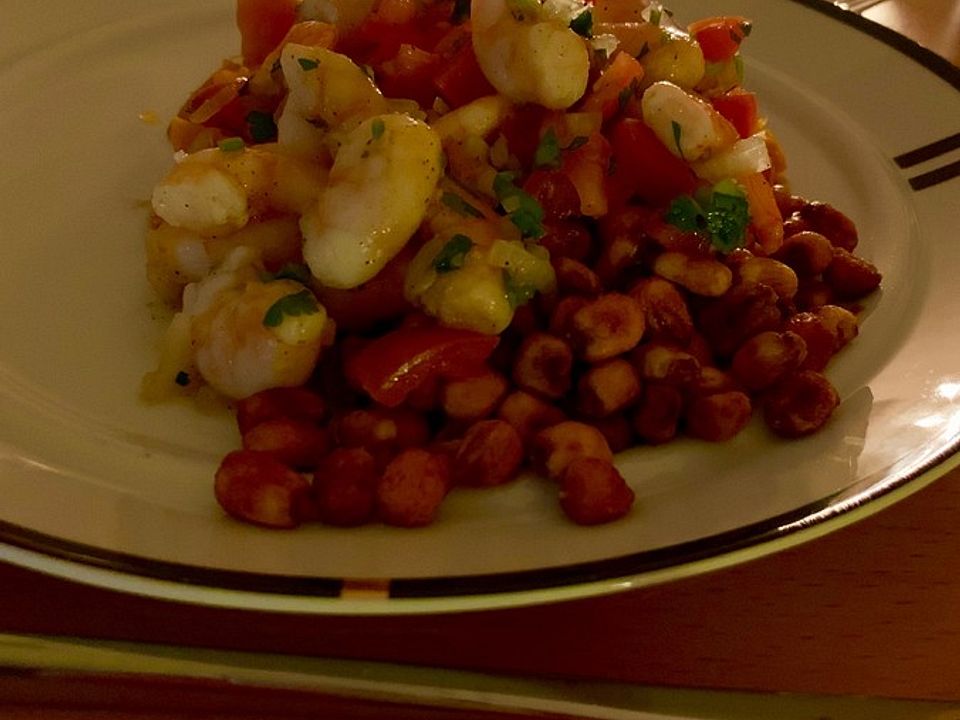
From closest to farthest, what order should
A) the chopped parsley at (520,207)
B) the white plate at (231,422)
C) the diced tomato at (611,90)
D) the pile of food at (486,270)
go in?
1. the white plate at (231,422)
2. the pile of food at (486,270)
3. the chopped parsley at (520,207)
4. the diced tomato at (611,90)

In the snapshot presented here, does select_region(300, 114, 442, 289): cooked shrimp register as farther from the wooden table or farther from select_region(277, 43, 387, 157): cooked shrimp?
the wooden table

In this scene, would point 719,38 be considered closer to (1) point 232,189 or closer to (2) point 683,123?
(2) point 683,123

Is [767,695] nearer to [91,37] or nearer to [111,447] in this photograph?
[111,447]

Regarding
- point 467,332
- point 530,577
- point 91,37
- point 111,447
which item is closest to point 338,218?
point 467,332

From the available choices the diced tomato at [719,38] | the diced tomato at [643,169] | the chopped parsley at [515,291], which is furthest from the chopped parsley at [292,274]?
the diced tomato at [719,38]

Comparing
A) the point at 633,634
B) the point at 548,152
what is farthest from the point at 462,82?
the point at 633,634

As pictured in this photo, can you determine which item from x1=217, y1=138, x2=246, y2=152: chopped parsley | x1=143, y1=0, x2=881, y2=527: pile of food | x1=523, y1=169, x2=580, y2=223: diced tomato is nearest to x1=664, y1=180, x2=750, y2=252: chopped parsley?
x1=143, y1=0, x2=881, y2=527: pile of food

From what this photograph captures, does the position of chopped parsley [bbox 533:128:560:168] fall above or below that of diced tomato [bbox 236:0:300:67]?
above

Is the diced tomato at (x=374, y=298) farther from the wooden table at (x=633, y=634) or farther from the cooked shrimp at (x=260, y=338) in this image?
the wooden table at (x=633, y=634)
